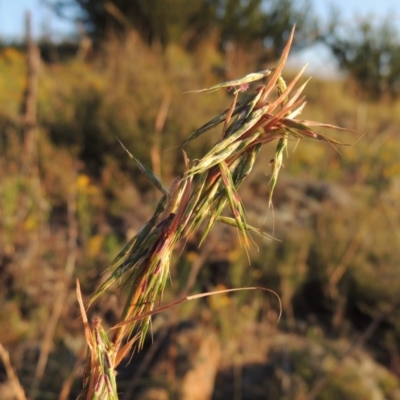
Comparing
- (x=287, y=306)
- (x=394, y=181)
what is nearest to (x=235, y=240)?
(x=287, y=306)

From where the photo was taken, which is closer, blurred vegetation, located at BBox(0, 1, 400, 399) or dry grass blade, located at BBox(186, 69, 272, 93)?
dry grass blade, located at BBox(186, 69, 272, 93)

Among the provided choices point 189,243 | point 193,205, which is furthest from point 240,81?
point 189,243

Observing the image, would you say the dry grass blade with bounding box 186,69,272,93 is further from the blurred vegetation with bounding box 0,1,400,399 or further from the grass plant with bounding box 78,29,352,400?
the blurred vegetation with bounding box 0,1,400,399

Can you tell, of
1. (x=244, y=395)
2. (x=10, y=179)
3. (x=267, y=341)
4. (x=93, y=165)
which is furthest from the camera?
(x=93, y=165)

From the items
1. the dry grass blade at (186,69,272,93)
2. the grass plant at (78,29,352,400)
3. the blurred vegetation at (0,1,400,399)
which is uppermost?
the dry grass blade at (186,69,272,93)

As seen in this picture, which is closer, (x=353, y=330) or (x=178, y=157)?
(x=353, y=330)

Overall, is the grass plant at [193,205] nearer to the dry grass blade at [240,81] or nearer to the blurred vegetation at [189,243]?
the dry grass blade at [240,81]

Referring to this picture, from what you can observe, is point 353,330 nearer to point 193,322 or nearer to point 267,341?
point 267,341

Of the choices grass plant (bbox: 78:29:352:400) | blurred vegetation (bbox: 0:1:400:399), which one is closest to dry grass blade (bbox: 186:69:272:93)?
grass plant (bbox: 78:29:352:400)
